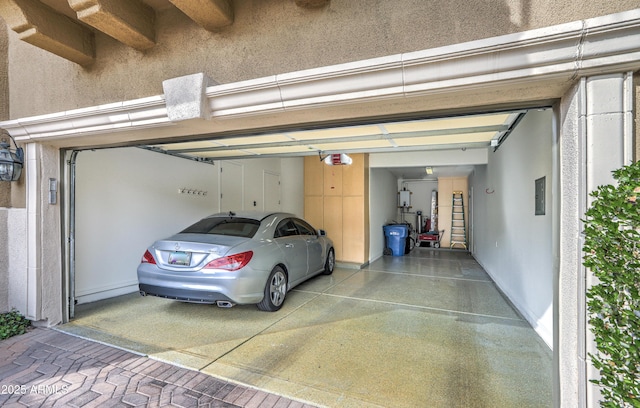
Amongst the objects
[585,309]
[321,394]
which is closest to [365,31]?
[585,309]

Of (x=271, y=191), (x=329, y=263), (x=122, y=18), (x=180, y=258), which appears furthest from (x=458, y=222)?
(x=122, y=18)

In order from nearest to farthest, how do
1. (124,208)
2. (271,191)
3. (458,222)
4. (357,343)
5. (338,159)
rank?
(357,343)
(124,208)
(338,159)
(271,191)
(458,222)

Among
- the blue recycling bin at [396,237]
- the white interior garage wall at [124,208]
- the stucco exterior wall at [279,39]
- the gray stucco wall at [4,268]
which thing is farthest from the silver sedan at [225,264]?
the blue recycling bin at [396,237]

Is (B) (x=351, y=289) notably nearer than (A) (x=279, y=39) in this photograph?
No

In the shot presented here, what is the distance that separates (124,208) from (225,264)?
243cm

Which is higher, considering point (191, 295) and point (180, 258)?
point (180, 258)

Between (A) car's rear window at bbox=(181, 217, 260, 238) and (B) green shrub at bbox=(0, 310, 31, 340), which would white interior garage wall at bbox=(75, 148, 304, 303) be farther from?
(A) car's rear window at bbox=(181, 217, 260, 238)

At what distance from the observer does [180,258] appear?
3564 millimetres

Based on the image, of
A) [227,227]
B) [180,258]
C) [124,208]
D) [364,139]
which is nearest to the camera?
[180,258]

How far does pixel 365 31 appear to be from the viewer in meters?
1.86

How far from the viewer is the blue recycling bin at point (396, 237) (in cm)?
871

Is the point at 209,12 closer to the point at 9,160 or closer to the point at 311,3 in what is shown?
the point at 311,3

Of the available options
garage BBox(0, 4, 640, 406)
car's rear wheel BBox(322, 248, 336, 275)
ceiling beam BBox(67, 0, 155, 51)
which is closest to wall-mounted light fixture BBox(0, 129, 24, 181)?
garage BBox(0, 4, 640, 406)

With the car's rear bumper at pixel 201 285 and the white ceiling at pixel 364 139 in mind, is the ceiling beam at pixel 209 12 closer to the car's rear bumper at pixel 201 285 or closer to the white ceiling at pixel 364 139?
the white ceiling at pixel 364 139
